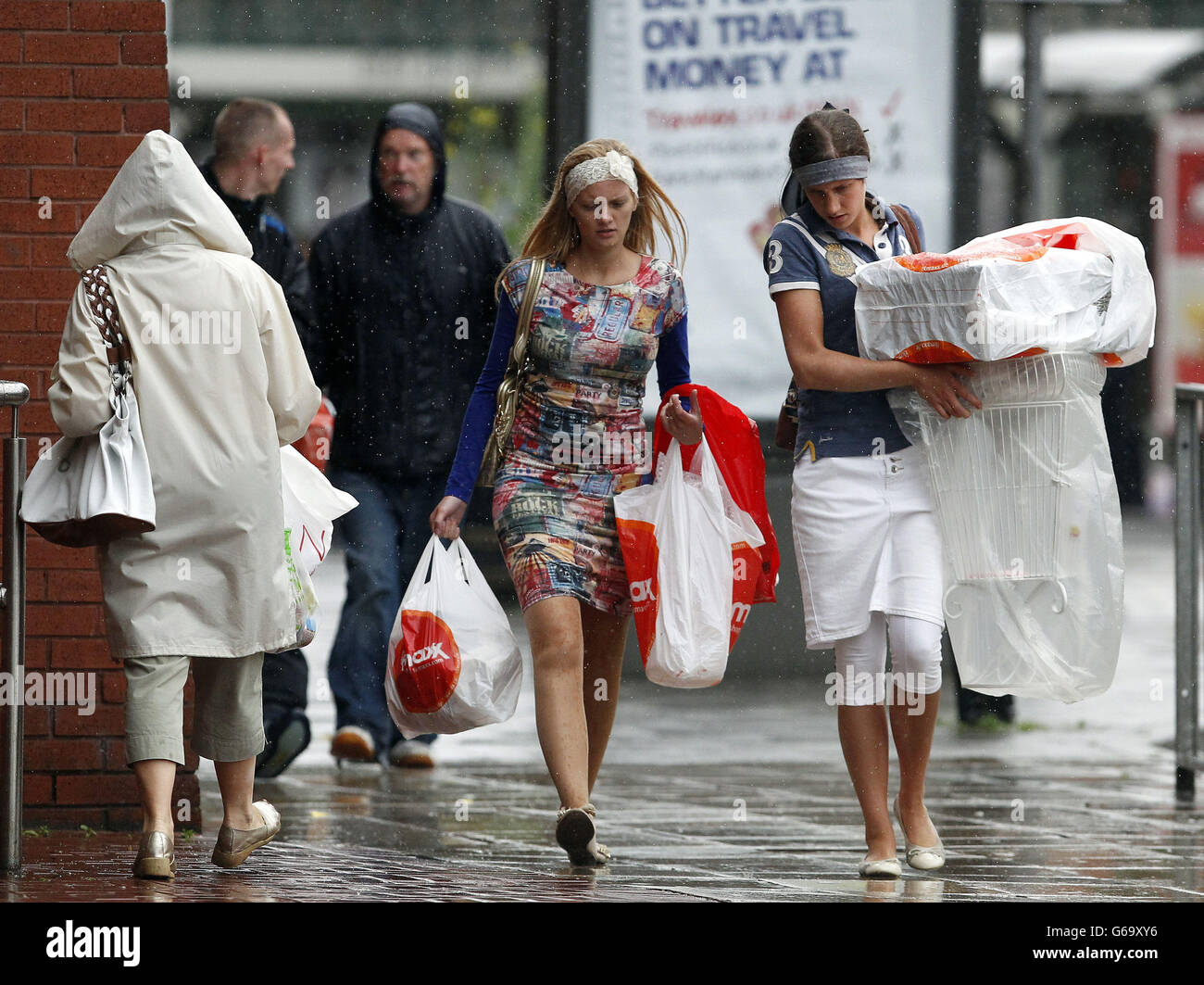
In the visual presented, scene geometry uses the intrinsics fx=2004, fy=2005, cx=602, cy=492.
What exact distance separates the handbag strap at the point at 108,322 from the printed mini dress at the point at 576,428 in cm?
114

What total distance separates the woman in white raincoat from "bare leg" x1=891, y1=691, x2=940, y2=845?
1624 mm

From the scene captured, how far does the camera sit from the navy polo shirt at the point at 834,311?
A: 527cm

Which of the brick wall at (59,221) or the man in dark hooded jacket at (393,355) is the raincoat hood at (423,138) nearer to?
the man in dark hooded jacket at (393,355)

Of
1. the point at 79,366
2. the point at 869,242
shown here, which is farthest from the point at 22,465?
the point at 869,242

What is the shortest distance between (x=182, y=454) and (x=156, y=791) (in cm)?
82

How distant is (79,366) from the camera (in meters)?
4.76

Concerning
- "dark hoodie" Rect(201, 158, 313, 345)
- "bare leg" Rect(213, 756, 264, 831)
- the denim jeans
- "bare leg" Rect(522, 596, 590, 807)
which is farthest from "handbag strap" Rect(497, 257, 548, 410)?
the denim jeans

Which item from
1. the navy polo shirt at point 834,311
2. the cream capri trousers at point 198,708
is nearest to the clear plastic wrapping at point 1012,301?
the navy polo shirt at point 834,311

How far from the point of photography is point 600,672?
570cm

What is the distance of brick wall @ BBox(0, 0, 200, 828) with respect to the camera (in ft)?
19.4

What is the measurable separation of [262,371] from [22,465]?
2.20 feet

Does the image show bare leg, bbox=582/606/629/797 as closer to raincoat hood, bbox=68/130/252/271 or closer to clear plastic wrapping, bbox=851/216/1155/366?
clear plastic wrapping, bbox=851/216/1155/366

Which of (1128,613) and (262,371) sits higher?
→ (262,371)
